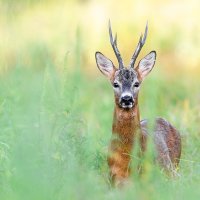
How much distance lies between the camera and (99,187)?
591cm

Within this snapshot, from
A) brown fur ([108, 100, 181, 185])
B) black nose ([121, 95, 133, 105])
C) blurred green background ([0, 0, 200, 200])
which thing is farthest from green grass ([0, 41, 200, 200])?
black nose ([121, 95, 133, 105])

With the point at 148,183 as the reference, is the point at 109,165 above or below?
below

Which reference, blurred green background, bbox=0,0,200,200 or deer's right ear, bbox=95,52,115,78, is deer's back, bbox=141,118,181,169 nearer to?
blurred green background, bbox=0,0,200,200

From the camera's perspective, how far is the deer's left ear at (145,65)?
8805mm

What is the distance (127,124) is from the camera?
8203 millimetres

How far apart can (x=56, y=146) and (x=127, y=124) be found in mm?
1525

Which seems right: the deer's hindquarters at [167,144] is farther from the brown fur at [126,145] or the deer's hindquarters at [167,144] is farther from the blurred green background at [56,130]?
the blurred green background at [56,130]

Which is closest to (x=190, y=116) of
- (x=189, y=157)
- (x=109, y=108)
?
(x=109, y=108)

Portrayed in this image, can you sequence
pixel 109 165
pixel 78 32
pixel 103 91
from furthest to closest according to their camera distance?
pixel 103 91
pixel 109 165
pixel 78 32

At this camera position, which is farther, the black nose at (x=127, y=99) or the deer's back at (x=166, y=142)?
the deer's back at (x=166, y=142)

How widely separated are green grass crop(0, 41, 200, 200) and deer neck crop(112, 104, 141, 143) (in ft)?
0.58

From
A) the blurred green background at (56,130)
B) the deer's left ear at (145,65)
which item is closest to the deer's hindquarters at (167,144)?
the blurred green background at (56,130)

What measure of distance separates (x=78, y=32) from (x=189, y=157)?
9.27ft

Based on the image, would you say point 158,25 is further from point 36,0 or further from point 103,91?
point 36,0
